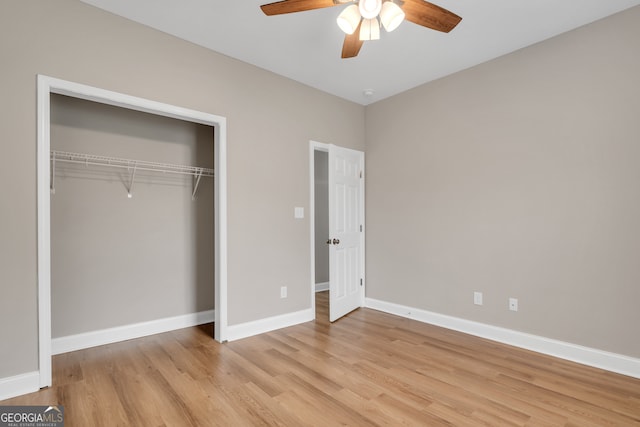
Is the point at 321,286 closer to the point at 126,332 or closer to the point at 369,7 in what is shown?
the point at 126,332

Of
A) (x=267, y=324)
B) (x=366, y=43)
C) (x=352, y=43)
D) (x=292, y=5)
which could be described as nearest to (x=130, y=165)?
(x=267, y=324)

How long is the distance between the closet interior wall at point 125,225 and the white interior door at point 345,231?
57.0 inches

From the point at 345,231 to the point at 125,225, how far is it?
96.0 inches

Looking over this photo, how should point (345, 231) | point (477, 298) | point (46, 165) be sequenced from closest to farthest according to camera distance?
point (46, 165), point (477, 298), point (345, 231)

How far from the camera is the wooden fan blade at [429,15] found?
6.56 feet

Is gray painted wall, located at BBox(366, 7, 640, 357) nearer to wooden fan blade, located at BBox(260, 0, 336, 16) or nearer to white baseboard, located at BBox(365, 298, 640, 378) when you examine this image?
white baseboard, located at BBox(365, 298, 640, 378)

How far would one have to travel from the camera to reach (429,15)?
6.86ft

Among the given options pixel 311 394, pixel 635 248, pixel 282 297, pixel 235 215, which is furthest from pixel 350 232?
pixel 635 248

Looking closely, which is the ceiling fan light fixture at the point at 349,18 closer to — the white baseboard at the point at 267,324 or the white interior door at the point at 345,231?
the white interior door at the point at 345,231

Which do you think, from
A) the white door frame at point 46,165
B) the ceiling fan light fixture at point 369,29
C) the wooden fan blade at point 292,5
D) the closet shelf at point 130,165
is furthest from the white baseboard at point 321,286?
the wooden fan blade at point 292,5

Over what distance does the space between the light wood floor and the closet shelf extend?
1.67 meters

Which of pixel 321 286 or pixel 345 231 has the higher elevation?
pixel 345 231

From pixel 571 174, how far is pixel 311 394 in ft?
9.12

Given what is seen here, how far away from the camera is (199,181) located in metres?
3.89
